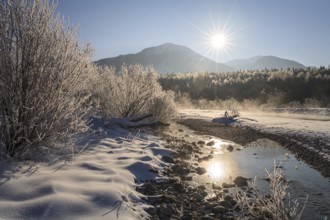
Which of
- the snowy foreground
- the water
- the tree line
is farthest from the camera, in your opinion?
the tree line

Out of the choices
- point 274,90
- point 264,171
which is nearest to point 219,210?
point 264,171

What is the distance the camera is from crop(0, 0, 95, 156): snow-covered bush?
6.19 m

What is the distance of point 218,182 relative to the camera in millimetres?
7777

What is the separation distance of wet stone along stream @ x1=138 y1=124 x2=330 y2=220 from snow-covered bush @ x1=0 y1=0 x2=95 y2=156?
2226 millimetres

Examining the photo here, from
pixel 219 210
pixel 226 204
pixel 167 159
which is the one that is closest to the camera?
pixel 219 210

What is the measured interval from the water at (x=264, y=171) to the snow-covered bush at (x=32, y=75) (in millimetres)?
3454

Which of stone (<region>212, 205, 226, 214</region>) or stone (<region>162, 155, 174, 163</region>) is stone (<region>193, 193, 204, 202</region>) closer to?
stone (<region>212, 205, 226, 214</region>)

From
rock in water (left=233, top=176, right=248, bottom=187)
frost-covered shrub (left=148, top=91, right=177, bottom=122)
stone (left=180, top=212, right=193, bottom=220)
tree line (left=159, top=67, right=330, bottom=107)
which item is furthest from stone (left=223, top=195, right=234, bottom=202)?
tree line (left=159, top=67, right=330, bottom=107)

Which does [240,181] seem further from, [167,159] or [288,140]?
[288,140]

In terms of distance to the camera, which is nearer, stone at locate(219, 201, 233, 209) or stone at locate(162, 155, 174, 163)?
stone at locate(219, 201, 233, 209)

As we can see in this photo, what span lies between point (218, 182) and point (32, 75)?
14.5 ft

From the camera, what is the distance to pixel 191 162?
9.70 m

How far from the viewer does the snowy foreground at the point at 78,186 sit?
15.0 feet

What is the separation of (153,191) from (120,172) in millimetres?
787
